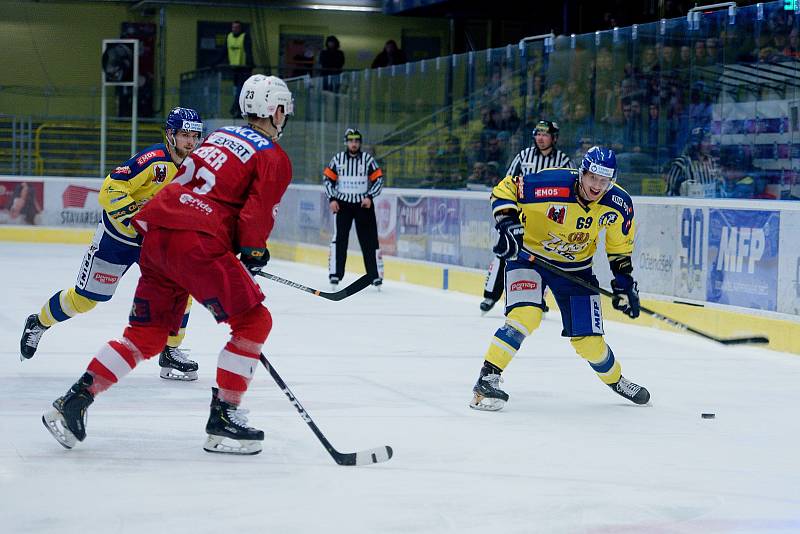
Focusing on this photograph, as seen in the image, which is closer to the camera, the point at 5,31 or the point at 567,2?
the point at 567,2

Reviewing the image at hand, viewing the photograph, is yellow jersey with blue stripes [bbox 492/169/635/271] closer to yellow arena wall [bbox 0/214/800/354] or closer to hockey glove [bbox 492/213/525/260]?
hockey glove [bbox 492/213/525/260]

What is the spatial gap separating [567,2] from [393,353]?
10782 mm

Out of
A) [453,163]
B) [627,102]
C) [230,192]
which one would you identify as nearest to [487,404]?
[230,192]

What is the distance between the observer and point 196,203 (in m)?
3.99

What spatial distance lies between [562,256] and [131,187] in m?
1.94

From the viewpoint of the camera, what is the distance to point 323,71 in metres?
19.0

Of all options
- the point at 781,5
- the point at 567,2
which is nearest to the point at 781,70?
the point at 781,5

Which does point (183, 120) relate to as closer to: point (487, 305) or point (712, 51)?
point (487, 305)

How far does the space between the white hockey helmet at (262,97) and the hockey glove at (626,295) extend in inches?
69.7

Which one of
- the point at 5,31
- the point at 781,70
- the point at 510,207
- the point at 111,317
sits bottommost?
the point at 111,317

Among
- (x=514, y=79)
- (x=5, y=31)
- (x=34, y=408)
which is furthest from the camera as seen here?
(x=5, y=31)

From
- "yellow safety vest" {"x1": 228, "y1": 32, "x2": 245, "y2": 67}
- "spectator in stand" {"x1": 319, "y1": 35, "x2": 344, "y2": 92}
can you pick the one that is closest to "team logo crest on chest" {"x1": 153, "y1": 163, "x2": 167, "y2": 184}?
"spectator in stand" {"x1": 319, "y1": 35, "x2": 344, "y2": 92}

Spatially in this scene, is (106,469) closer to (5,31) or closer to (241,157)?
(241,157)

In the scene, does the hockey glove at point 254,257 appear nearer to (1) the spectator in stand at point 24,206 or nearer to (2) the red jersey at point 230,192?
(2) the red jersey at point 230,192
